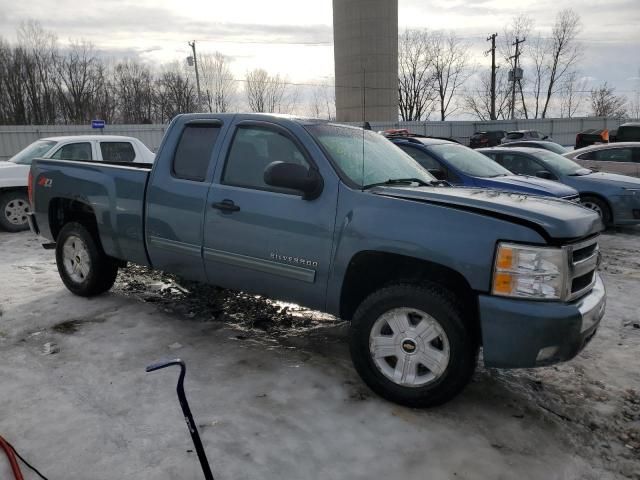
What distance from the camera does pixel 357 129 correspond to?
4328 mm

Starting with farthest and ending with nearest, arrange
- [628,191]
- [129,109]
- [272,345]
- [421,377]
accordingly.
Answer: [129,109] → [628,191] → [272,345] → [421,377]

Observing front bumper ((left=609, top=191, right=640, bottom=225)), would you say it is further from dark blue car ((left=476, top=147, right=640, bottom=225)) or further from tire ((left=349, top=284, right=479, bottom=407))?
Result: tire ((left=349, top=284, right=479, bottom=407))

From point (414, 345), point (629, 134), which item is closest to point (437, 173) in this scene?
point (414, 345)

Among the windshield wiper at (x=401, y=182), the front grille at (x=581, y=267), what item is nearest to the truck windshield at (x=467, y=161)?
the windshield wiper at (x=401, y=182)

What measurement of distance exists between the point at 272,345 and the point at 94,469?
5.97ft

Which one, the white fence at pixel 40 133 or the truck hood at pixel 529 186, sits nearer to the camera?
the truck hood at pixel 529 186

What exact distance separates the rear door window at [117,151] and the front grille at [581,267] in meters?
8.27

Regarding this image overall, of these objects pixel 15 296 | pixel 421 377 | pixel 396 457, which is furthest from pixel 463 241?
pixel 15 296

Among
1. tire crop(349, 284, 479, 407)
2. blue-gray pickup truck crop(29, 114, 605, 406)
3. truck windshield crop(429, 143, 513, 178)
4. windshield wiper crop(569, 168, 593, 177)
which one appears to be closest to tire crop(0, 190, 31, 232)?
blue-gray pickup truck crop(29, 114, 605, 406)

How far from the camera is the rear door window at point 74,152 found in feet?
29.4

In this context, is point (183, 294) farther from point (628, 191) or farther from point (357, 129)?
point (628, 191)

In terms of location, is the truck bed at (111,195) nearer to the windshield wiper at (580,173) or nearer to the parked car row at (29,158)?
the parked car row at (29,158)

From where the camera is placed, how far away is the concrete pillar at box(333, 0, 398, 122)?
56875 millimetres

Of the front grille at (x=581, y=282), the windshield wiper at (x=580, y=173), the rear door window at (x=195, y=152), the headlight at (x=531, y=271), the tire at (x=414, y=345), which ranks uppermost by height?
the rear door window at (x=195, y=152)
